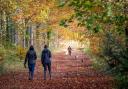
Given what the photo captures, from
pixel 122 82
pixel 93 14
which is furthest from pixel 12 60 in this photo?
pixel 93 14

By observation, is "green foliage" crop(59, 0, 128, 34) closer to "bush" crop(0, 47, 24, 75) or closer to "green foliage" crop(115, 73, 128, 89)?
"green foliage" crop(115, 73, 128, 89)

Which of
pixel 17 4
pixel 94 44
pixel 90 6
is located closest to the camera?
pixel 90 6

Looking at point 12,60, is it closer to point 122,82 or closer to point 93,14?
point 122,82

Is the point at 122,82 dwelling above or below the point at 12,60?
above

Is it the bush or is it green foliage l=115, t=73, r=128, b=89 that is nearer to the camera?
green foliage l=115, t=73, r=128, b=89

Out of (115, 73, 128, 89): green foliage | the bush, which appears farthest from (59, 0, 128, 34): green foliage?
the bush

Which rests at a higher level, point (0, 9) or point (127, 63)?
point (0, 9)

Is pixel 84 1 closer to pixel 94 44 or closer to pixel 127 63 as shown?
pixel 127 63

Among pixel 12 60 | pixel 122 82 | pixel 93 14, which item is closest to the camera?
pixel 93 14

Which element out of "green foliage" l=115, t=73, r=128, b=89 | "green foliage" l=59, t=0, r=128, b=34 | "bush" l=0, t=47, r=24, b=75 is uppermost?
"green foliage" l=59, t=0, r=128, b=34

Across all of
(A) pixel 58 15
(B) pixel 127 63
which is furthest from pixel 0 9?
(B) pixel 127 63

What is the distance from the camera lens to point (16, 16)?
148 ft

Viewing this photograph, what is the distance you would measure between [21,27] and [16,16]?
129 centimetres

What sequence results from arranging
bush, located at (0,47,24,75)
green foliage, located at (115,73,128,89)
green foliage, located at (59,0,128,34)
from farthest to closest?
bush, located at (0,47,24,75), green foliage, located at (115,73,128,89), green foliage, located at (59,0,128,34)
